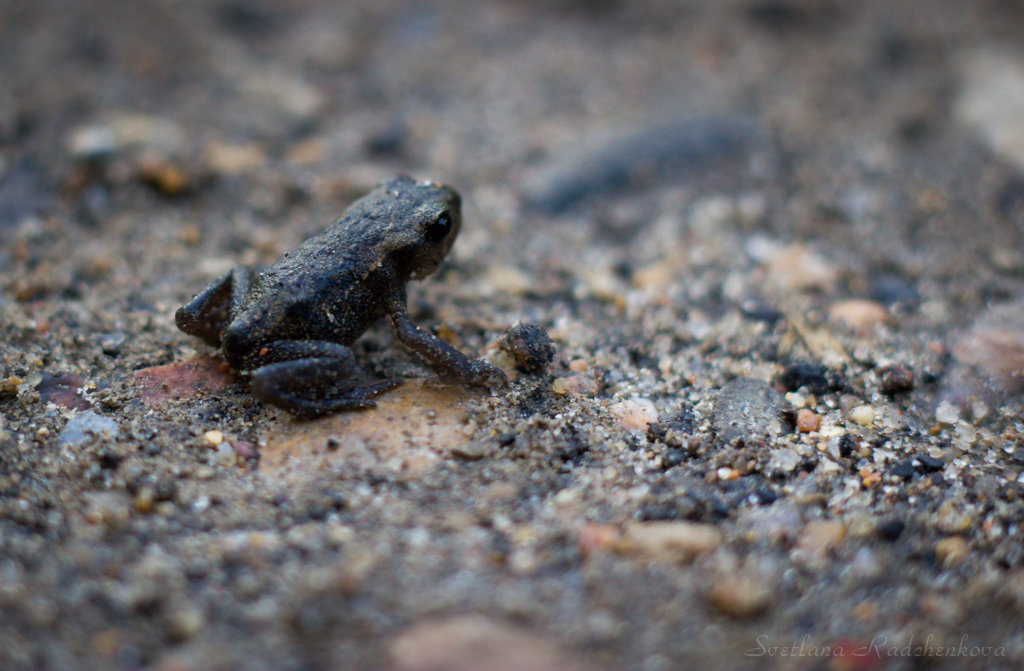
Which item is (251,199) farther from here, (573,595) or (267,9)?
(573,595)

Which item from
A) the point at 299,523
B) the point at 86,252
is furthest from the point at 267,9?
the point at 299,523

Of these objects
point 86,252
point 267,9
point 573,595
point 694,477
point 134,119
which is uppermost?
point 267,9

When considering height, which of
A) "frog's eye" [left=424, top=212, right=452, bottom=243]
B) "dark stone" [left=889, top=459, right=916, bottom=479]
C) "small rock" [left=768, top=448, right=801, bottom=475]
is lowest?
"small rock" [left=768, top=448, right=801, bottom=475]

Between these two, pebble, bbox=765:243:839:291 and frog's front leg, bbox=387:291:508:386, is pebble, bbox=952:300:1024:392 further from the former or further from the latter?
frog's front leg, bbox=387:291:508:386

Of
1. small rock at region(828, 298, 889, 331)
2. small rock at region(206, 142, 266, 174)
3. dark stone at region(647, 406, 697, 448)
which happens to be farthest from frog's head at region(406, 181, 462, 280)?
small rock at region(828, 298, 889, 331)

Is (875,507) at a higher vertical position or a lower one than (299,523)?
higher

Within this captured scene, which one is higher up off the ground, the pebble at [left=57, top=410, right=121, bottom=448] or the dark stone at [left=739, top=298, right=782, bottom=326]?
the dark stone at [left=739, top=298, right=782, bottom=326]

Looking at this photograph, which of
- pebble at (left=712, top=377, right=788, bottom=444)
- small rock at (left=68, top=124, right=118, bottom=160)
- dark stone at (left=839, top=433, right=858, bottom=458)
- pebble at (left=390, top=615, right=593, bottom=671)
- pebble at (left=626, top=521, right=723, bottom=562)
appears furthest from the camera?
small rock at (left=68, top=124, right=118, bottom=160)

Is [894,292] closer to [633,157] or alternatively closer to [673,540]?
[633,157]
